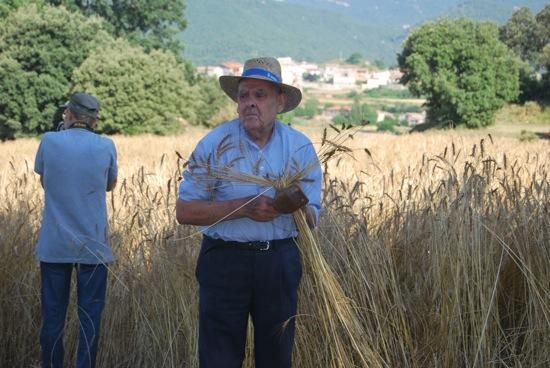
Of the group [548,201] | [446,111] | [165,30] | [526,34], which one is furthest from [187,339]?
[526,34]

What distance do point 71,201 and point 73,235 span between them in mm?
183

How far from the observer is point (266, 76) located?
10.8ft

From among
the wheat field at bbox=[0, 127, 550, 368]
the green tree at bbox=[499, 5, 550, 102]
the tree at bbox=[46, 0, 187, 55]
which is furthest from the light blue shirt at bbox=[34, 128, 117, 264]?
the green tree at bbox=[499, 5, 550, 102]

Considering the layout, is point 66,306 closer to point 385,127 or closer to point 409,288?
point 409,288

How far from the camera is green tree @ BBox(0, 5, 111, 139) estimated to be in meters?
45.2

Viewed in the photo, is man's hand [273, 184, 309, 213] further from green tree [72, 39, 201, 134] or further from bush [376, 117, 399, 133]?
green tree [72, 39, 201, 134]

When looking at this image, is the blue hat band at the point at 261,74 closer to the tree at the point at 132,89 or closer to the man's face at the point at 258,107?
the man's face at the point at 258,107

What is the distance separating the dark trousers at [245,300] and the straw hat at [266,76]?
1.98 ft

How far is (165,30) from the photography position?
212 ft

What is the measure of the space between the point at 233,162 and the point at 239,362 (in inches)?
32.6

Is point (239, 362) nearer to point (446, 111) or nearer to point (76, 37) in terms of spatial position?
point (76, 37)

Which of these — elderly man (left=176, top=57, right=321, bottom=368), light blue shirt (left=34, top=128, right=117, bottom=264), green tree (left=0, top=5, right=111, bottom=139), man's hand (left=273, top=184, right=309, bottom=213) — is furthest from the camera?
green tree (left=0, top=5, right=111, bottom=139)

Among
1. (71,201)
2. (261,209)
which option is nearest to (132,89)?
(71,201)

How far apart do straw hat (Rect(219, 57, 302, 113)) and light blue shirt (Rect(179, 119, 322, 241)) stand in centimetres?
19
